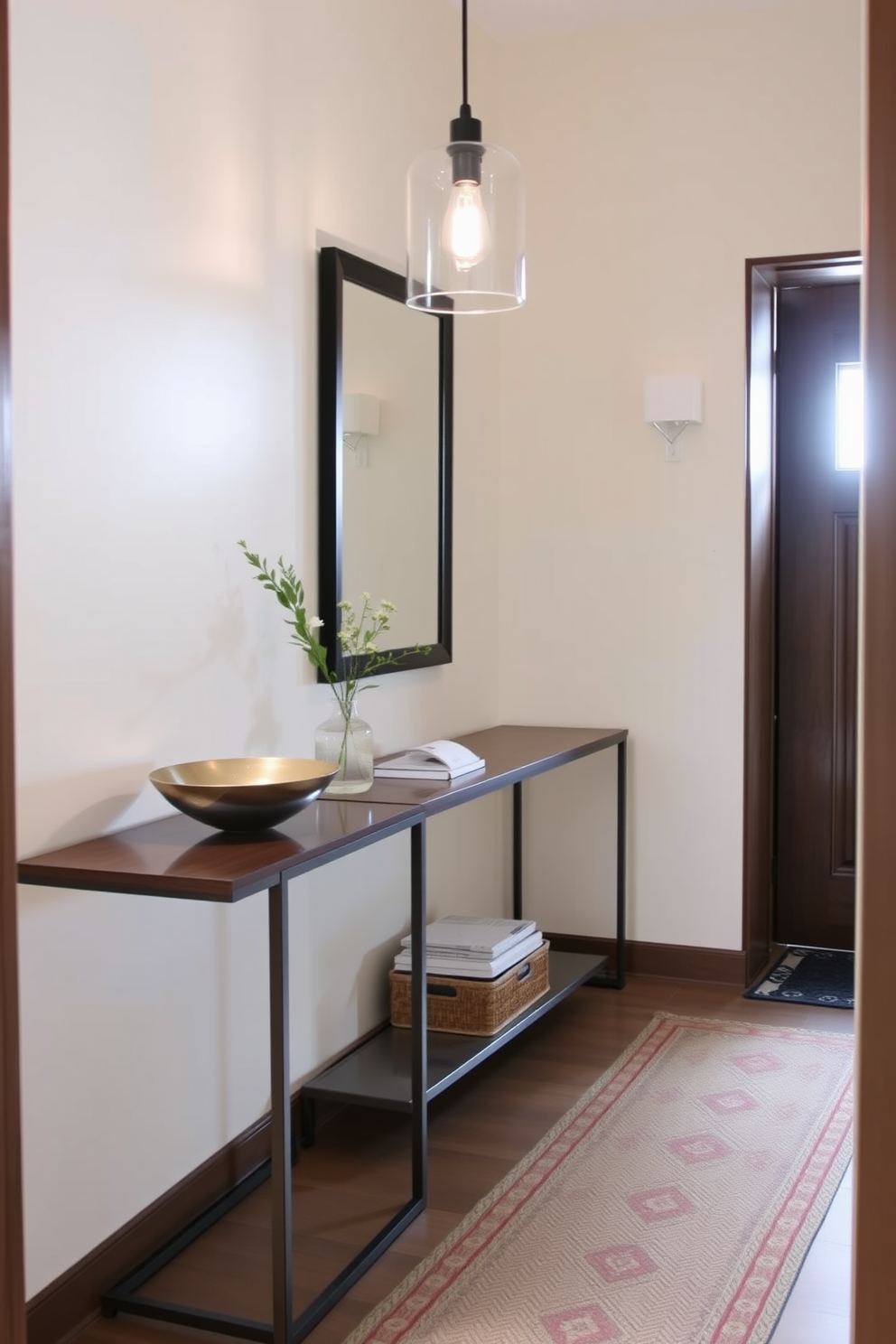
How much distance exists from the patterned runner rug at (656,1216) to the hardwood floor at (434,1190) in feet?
0.17

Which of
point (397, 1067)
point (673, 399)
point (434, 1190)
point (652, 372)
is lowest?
point (434, 1190)

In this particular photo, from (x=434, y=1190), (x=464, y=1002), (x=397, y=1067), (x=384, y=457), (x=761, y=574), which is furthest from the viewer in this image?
(x=761, y=574)

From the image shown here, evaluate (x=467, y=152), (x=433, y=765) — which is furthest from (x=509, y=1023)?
(x=467, y=152)

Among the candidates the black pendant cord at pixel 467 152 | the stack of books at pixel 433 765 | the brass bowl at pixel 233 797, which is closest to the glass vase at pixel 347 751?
the stack of books at pixel 433 765

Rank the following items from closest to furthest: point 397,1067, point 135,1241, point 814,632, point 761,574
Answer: point 135,1241, point 397,1067, point 761,574, point 814,632

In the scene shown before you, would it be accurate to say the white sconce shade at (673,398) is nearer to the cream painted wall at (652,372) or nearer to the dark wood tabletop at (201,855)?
the cream painted wall at (652,372)

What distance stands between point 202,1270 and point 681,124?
11.2 feet

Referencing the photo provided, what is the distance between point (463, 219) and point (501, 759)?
151 centimetres

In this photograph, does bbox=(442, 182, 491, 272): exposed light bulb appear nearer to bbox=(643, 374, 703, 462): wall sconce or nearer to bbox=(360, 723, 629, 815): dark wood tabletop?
bbox=(360, 723, 629, 815): dark wood tabletop

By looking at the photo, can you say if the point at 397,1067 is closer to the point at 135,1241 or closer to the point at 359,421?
the point at 135,1241

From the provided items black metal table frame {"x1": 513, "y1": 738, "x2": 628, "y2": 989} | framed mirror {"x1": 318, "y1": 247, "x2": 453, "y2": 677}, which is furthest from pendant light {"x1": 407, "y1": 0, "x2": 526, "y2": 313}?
black metal table frame {"x1": 513, "y1": 738, "x2": 628, "y2": 989}

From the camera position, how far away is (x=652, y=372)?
4.19 metres

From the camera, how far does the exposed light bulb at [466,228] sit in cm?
229

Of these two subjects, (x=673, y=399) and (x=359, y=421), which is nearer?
(x=359, y=421)
